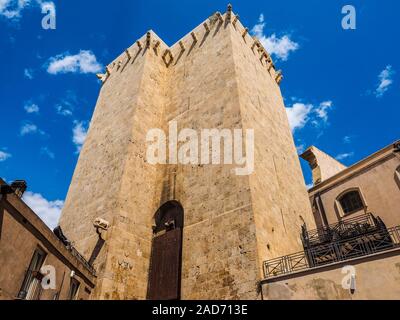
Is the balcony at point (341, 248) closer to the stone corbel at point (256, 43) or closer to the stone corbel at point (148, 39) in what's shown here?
the stone corbel at point (256, 43)

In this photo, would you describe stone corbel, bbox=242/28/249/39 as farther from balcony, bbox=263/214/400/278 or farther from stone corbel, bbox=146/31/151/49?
balcony, bbox=263/214/400/278

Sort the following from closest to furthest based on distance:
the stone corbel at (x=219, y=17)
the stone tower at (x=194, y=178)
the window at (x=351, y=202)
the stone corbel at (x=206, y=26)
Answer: the stone tower at (x=194, y=178) → the window at (x=351, y=202) → the stone corbel at (x=219, y=17) → the stone corbel at (x=206, y=26)

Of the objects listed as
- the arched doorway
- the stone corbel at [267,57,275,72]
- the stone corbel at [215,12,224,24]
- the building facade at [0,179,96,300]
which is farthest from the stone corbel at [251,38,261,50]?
the building facade at [0,179,96,300]

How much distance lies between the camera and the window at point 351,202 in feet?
54.4

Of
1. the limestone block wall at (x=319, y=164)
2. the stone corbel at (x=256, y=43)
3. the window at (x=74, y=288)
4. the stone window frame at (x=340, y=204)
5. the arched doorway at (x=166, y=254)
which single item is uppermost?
the stone corbel at (x=256, y=43)

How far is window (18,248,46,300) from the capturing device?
23.7 ft

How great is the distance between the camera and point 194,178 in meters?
13.6

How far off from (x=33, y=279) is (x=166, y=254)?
18.2ft

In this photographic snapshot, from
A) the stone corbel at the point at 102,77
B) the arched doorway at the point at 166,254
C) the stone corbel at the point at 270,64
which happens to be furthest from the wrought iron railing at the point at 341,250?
the stone corbel at the point at 102,77

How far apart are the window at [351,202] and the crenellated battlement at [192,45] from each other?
9683 mm

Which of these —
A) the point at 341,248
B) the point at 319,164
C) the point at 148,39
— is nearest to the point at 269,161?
the point at 341,248

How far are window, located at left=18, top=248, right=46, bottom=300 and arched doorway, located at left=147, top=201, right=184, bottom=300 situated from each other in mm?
4879

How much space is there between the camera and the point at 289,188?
1550 centimetres
